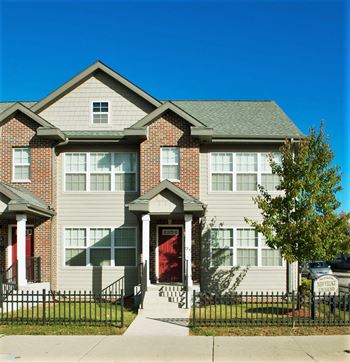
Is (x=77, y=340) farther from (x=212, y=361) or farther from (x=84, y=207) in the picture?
(x=84, y=207)

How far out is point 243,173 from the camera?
65.4ft

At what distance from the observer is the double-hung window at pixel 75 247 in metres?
19.9

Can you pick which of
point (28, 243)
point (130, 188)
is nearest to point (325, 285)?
point (130, 188)

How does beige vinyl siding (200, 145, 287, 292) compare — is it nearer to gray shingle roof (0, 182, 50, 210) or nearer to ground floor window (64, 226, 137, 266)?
ground floor window (64, 226, 137, 266)

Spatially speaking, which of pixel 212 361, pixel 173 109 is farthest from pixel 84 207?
pixel 212 361

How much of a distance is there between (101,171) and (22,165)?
10.3ft

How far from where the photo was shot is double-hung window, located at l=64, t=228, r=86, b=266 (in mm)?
19938

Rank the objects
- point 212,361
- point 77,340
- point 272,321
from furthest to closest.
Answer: point 272,321 → point 77,340 → point 212,361

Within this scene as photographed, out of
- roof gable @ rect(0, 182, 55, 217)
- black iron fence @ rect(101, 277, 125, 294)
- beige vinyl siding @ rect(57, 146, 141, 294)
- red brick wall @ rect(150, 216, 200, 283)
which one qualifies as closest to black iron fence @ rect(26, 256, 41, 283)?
beige vinyl siding @ rect(57, 146, 141, 294)

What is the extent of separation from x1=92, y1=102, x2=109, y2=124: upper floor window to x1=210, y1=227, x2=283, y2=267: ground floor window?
6.36m

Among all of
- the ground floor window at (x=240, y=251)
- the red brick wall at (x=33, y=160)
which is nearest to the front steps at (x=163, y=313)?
the ground floor window at (x=240, y=251)

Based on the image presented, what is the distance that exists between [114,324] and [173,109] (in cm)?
895

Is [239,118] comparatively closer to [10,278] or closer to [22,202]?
[22,202]

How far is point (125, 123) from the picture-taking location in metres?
20.4
